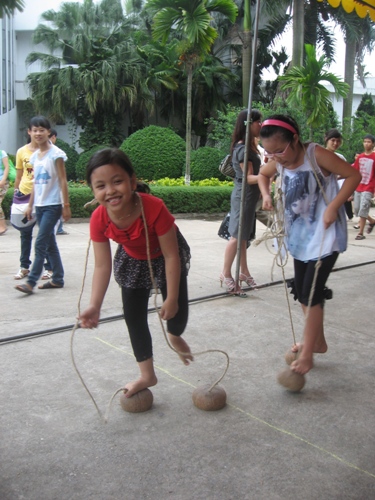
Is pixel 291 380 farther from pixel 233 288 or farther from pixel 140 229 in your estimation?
pixel 233 288

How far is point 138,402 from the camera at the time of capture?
2723mm

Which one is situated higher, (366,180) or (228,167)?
(228,167)

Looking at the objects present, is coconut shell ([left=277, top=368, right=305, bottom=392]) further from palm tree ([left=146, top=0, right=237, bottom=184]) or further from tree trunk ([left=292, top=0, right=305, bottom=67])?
tree trunk ([left=292, top=0, right=305, bottom=67])

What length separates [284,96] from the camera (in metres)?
A: 18.2

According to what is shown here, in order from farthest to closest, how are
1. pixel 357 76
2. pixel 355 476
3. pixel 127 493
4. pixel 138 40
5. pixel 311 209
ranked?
pixel 357 76 → pixel 138 40 → pixel 311 209 → pixel 355 476 → pixel 127 493

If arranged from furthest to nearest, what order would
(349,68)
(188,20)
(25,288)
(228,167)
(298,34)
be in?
1. (349,68)
2. (298,34)
3. (188,20)
4. (228,167)
5. (25,288)

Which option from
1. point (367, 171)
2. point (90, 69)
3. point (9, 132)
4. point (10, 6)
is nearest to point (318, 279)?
point (10, 6)

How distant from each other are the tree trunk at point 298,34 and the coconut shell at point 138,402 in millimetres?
16071

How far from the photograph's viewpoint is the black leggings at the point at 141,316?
2.73 m

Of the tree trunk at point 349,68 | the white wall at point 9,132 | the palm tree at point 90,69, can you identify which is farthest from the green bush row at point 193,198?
the tree trunk at point 349,68

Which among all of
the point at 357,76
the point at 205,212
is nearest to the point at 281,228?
the point at 205,212

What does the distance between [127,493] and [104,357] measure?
4.63 feet

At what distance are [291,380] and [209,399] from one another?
48 centimetres

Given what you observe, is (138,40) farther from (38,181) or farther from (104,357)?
(104,357)
